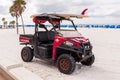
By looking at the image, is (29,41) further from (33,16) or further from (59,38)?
(59,38)

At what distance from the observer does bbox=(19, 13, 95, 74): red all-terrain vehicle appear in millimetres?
7652

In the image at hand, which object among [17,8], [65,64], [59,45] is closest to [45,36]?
[59,45]

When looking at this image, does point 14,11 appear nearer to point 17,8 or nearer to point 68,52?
point 17,8

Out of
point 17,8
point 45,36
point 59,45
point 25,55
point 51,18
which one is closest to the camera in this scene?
point 59,45

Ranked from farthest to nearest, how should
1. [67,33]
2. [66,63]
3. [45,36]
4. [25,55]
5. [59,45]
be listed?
1. [25,55]
2. [45,36]
3. [67,33]
4. [59,45]
5. [66,63]

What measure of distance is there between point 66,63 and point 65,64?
0.21ft

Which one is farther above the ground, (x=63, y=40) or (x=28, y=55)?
(x=63, y=40)

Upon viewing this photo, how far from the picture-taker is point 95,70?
331 inches

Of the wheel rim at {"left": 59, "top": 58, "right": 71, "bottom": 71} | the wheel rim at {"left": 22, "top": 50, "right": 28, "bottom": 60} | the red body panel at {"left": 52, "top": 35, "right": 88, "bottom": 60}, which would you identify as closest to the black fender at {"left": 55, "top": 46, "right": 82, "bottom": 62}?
the red body panel at {"left": 52, "top": 35, "right": 88, "bottom": 60}

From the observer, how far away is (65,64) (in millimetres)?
7648

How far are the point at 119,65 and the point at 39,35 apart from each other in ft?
12.0

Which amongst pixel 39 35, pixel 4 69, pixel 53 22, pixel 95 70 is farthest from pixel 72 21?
pixel 4 69

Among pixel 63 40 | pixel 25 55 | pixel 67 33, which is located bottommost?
pixel 25 55

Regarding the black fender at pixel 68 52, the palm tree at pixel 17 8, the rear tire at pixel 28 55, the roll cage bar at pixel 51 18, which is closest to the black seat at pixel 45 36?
the roll cage bar at pixel 51 18
